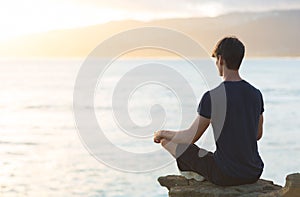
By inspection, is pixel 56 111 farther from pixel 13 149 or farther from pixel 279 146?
pixel 279 146

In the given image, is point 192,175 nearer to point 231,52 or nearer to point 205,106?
point 205,106

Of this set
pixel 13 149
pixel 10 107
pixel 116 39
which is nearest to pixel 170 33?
pixel 116 39

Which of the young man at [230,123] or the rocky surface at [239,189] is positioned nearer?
the rocky surface at [239,189]

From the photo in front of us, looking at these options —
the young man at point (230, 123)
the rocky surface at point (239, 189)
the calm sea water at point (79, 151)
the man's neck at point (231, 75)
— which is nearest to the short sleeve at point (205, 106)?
the young man at point (230, 123)

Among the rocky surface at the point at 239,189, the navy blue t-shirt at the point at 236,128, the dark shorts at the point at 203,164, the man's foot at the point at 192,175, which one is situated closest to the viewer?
the rocky surface at the point at 239,189

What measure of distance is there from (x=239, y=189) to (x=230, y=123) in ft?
2.11

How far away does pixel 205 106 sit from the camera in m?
5.31

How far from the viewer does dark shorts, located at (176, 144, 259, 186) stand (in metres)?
5.52

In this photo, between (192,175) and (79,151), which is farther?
(79,151)

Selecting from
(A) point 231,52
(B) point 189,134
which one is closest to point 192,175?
(B) point 189,134

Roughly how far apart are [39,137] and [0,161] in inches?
277

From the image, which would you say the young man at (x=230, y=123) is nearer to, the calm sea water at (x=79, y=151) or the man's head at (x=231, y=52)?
the man's head at (x=231, y=52)

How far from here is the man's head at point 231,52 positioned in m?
5.35

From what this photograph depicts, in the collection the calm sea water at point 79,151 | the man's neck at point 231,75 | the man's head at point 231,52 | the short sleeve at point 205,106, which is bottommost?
the calm sea water at point 79,151
